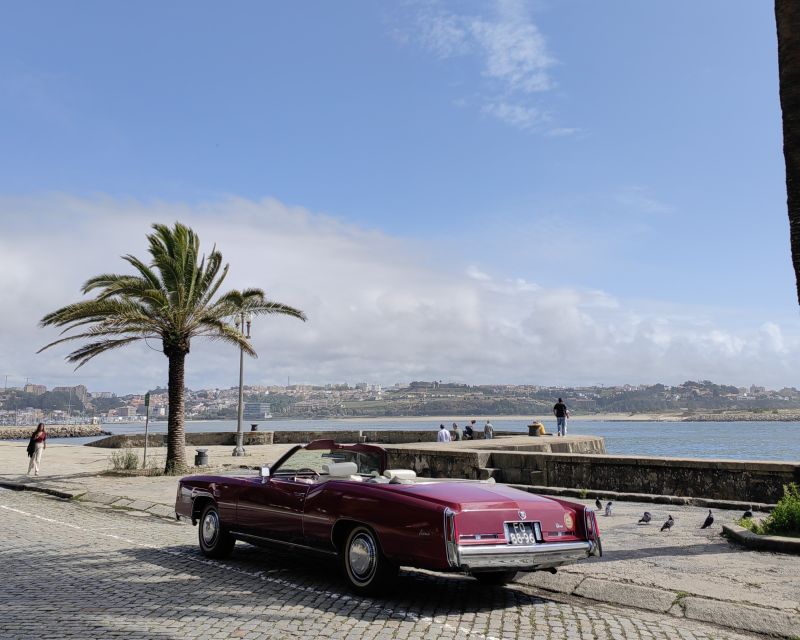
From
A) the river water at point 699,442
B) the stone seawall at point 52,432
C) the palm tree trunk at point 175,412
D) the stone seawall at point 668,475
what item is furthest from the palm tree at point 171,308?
the stone seawall at point 52,432

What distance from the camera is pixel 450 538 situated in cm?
573

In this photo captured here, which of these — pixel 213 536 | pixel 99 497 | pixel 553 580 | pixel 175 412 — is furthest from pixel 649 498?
pixel 175 412

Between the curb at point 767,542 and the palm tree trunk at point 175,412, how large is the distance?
54.2ft

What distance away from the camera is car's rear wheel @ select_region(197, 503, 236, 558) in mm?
8305

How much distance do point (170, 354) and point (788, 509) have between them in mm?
17233

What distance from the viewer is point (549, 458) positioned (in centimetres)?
1556

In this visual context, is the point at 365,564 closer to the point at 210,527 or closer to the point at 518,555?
the point at 518,555

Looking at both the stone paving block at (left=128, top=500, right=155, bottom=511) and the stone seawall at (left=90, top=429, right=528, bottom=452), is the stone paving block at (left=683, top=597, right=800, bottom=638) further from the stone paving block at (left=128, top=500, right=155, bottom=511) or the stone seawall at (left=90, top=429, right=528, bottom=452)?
the stone seawall at (left=90, top=429, right=528, bottom=452)

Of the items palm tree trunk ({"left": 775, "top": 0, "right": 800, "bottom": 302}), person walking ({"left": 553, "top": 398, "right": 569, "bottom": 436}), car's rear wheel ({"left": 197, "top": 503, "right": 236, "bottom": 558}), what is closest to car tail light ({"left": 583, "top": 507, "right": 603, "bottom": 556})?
palm tree trunk ({"left": 775, "top": 0, "right": 800, "bottom": 302})

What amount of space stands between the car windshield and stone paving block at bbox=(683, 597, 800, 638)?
3.13 metres

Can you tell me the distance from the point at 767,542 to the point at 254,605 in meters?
5.68

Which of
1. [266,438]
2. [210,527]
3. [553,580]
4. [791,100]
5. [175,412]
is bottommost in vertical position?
[266,438]

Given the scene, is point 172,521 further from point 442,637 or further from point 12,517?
point 442,637

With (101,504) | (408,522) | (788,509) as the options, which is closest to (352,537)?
(408,522)
